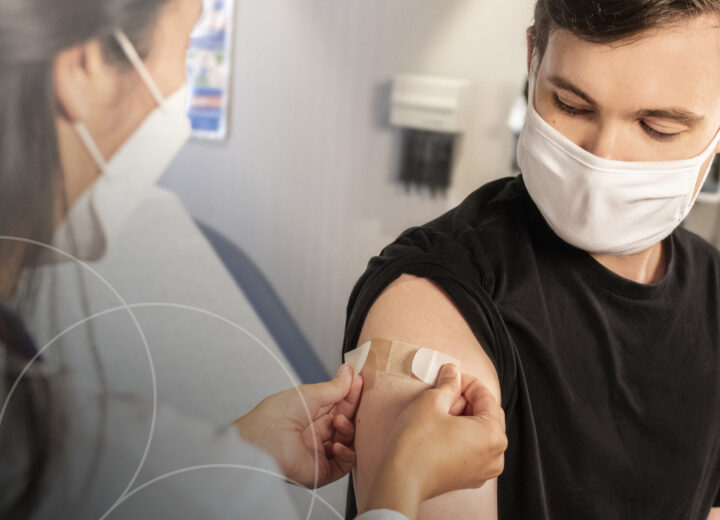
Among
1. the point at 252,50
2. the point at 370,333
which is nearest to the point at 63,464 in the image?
the point at 370,333

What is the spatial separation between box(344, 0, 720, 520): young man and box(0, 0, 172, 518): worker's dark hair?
0.33 m

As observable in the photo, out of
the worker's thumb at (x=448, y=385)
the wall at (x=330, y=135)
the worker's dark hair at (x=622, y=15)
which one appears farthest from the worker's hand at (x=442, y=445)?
the worker's dark hair at (x=622, y=15)

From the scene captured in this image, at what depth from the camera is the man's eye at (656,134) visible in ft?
2.88

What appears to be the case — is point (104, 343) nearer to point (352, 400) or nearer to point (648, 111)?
point (352, 400)

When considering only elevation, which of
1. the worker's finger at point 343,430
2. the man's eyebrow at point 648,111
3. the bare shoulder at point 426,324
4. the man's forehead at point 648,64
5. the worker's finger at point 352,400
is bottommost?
the worker's finger at point 343,430

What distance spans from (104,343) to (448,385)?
353mm

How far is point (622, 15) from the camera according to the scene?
0.80 metres

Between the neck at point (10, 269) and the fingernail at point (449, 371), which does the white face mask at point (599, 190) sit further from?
the neck at point (10, 269)

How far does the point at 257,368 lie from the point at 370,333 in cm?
14

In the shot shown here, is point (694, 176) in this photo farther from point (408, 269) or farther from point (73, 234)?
point (73, 234)

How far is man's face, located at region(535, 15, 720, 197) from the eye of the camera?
0.82 metres

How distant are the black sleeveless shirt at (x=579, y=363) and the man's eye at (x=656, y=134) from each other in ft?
0.61

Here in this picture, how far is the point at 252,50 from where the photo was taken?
0.78 meters

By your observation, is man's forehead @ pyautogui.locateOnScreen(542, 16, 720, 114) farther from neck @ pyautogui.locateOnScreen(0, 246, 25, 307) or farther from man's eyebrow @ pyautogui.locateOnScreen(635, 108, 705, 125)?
neck @ pyautogui.locateOnScreen(0, 246, 25, 307)
